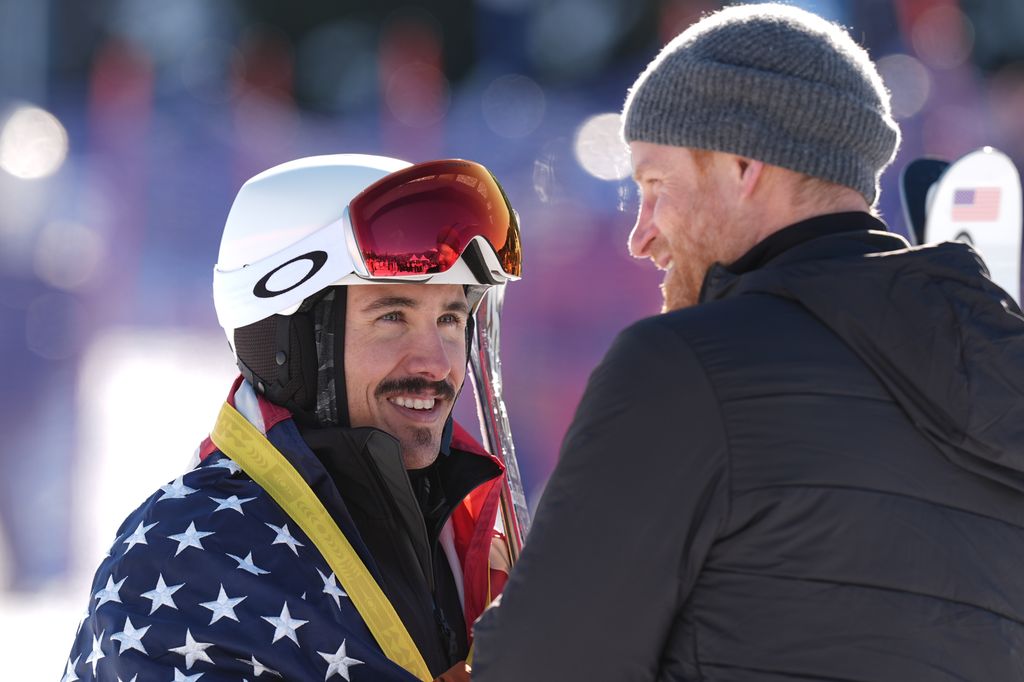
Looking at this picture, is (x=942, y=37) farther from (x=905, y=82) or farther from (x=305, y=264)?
(x=305, y=264)

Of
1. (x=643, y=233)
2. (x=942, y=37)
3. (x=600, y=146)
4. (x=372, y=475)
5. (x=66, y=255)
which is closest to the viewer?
(x=643, y=233)

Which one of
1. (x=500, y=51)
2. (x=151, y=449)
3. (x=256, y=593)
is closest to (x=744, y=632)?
(x=256, y=593)

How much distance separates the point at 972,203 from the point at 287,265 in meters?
2.74

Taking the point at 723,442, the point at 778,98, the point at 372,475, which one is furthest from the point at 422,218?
the point at 723,442

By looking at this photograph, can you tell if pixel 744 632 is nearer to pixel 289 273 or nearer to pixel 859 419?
pixel 859 419

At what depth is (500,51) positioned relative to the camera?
1002 cm

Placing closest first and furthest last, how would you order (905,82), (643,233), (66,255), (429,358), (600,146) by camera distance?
(643,233) < (429,358) < (66,255) < (600,146) < (905,82)

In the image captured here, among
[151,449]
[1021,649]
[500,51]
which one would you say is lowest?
[151,449]

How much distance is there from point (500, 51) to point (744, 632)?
29.8ft

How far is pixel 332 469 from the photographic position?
2.49 meters

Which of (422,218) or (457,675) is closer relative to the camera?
(457,675)

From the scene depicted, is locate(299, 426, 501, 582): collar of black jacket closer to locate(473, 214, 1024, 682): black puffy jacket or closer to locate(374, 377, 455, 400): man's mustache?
locate(374, 377, 455, 400): man's mustache

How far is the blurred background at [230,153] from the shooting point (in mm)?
8070

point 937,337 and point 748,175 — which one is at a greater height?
point 748,175
